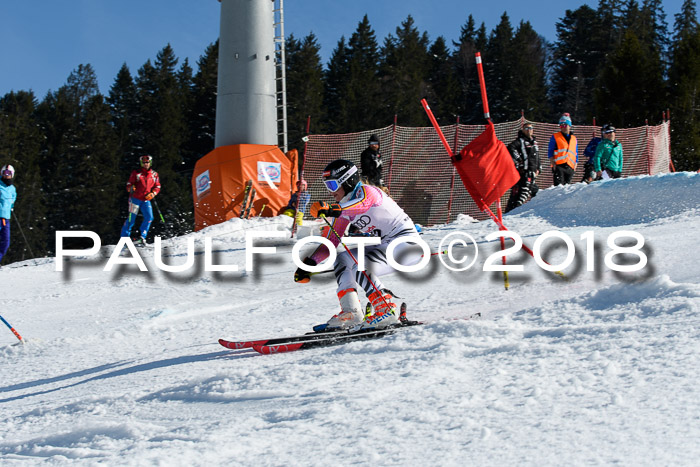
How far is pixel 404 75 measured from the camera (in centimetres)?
5344

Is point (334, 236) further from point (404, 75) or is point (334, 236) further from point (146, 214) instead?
point (404, 75)

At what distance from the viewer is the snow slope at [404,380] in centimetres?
300

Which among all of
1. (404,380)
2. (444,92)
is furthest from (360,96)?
(404,380)

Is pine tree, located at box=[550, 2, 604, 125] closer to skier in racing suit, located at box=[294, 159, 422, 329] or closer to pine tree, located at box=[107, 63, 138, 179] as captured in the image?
pine tree, located at box=[107, 63, 138, 179]

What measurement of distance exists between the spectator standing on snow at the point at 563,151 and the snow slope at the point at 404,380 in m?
4.51

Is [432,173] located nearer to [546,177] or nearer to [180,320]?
[546,177]

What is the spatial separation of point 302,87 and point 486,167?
47013 millimetres

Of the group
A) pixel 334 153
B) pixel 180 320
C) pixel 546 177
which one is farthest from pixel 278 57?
pixel 180 320

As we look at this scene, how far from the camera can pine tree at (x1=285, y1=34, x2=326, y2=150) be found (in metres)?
49.9

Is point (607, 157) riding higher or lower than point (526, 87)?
lower

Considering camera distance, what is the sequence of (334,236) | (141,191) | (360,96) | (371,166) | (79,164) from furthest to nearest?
(360,96), (79,164), (141,191), (371,166), (334,236)

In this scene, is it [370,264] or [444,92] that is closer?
[370,264]

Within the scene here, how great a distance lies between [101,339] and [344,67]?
173 ft

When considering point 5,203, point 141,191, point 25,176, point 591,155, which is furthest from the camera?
point 25,176
